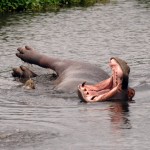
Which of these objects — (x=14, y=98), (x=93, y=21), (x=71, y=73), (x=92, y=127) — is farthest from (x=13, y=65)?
(x=93, y=21)

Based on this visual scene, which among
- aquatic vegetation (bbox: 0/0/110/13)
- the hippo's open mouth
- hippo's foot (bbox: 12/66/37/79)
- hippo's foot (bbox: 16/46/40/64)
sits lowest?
aquatic vegetation (bbox: 0/0/110/13)

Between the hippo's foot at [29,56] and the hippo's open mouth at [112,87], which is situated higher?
the hippo's open mouth at [112,87]

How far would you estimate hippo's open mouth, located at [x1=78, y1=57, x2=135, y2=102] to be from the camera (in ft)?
42.8

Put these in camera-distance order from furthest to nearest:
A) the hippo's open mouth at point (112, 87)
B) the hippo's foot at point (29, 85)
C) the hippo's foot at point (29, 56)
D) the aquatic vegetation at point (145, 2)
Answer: the aquatic vegetation at point (145, 2) → the hippo's foot at point (29, 56) → the hippo's foot at point (29, 85) → the hippo's open mouth at point (112, 87)

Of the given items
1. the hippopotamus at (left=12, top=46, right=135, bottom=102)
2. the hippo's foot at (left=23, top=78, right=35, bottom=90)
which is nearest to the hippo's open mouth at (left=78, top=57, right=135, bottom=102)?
the hippopotamus at (left=12, top=46, right=135, bottom=102)

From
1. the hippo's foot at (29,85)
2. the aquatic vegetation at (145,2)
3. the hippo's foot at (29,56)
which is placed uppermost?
the hippo's foot at (29,56)

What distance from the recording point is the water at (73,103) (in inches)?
396

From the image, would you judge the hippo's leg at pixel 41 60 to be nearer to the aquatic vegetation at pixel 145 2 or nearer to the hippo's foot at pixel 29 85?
the hippo's foot at pixel 29 85

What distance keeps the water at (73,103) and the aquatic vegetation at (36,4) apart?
26.7ft

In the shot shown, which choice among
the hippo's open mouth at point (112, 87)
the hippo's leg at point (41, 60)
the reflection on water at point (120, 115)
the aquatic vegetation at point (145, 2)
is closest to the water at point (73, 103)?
the reflection on water at point (120, 115)

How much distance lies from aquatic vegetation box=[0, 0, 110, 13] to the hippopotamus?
2225 centimetres

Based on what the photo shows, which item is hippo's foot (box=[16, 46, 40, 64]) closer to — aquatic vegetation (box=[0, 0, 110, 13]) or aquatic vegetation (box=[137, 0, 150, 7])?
aquatic vegetation (box=[0, 0, 110, 13])

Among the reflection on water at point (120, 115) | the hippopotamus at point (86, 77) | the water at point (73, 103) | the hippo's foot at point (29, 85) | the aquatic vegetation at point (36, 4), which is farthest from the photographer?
the aquatic vegetation at point (36, 4)

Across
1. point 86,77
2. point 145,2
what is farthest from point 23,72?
point 145,2
